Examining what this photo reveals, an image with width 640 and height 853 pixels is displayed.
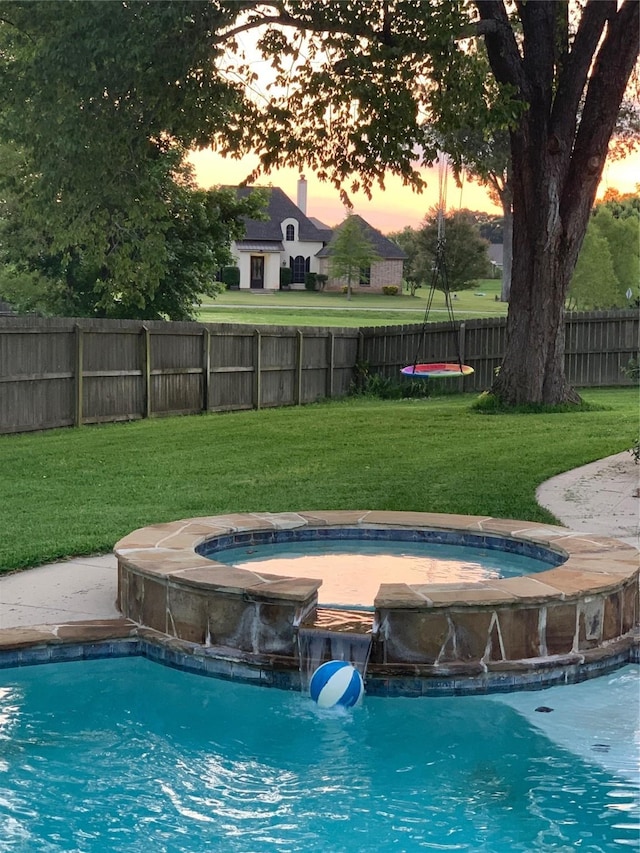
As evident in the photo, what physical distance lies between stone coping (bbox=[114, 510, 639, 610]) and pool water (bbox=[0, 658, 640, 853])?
0.49 metres

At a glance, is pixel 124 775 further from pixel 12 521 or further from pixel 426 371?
pixel 426 371

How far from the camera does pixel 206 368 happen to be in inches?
711

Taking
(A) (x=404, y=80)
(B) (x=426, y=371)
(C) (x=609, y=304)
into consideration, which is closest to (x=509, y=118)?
(A) (x=404, y=80)

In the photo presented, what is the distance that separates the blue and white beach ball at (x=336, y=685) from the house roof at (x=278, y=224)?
199 feet

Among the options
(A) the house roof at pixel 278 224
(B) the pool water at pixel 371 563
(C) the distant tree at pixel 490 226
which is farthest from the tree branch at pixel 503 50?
(C) the distant tree at pixel 490 226

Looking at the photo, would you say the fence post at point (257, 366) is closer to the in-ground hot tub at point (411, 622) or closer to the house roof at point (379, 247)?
the in-ground hot tub at point (411, 622)

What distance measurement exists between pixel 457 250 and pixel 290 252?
1505cm

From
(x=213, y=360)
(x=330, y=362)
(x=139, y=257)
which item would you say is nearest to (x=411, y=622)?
(x=213, y=360)

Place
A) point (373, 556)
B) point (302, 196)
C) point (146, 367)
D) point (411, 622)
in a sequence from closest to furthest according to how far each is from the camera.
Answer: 1. point (411, 622)
2. point (373, 556)
3. point (146, 367)
4. point (302, 196)

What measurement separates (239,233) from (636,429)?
13.1 metres

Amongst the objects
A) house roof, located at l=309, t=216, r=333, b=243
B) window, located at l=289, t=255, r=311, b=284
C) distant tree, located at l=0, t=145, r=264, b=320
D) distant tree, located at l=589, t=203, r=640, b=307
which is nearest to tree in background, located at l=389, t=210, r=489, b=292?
→ house roof, located at l=309, t=216, r=333, b=243

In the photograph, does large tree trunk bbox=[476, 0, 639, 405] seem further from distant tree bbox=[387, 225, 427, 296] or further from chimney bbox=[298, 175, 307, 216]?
chimney bbox=[298, 175, 307, 216]

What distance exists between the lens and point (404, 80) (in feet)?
42.0

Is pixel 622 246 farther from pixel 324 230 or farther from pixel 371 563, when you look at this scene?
pixel 371 563
